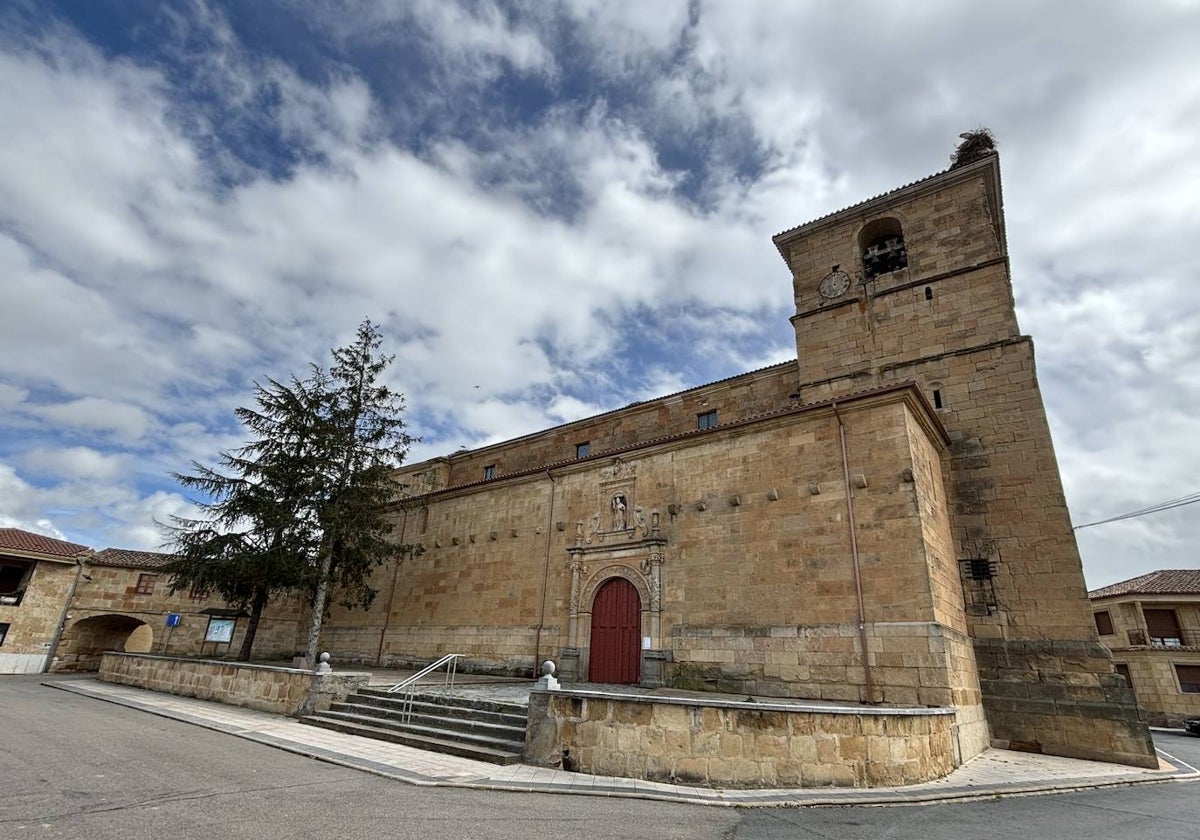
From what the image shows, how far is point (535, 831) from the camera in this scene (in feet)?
17.2

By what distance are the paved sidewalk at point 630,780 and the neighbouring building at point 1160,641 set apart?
21.3 metres

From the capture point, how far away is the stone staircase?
8852 millimetres

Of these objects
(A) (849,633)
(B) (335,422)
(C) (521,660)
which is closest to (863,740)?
(A) (849,633)

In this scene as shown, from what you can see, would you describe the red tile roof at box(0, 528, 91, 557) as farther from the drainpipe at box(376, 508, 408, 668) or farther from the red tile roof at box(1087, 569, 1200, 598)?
the red tile roof at box(1087, 569, 1200, 598)

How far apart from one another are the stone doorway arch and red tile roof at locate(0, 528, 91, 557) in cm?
291

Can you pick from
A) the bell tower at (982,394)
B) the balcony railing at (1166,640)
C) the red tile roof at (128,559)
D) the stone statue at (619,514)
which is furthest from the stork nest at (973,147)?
the red tile roof at (128,559)

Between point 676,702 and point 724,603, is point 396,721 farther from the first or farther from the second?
point 724,603

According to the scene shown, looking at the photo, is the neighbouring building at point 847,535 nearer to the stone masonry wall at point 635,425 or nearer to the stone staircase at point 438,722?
the stone masonry wall at point 635,425

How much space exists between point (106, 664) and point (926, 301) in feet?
88.3

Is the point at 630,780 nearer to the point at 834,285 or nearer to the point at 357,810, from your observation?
the point at 357,810

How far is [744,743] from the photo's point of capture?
7.44 m

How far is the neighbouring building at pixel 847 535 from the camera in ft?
36.1

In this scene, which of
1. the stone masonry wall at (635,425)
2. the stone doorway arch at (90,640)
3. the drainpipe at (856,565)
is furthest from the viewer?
the stone doorway arch at (90,640)

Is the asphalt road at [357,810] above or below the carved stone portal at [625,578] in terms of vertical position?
below
